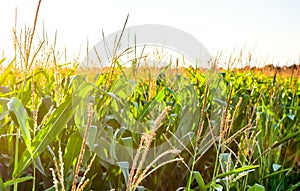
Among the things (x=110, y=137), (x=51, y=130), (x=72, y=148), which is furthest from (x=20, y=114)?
(x=110, y=137)

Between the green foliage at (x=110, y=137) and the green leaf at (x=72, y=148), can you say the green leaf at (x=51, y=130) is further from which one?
the green leaf at (x=72, y=148)

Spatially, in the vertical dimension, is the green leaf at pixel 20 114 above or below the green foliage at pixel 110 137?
above

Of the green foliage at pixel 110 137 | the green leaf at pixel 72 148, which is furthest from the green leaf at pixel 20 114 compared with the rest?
the green leaf at pixel 72 148

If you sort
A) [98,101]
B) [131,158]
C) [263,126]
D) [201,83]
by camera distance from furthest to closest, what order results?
[201,83] < [263,126] < [131,158] < [98,101]

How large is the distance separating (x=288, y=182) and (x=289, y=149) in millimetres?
365

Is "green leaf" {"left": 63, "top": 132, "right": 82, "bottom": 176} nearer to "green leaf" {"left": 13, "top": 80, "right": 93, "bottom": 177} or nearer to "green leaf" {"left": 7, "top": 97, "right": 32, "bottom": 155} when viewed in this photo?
"green leaf" {"left": 13, "top": 80, "right": 93, "bottom": 177}

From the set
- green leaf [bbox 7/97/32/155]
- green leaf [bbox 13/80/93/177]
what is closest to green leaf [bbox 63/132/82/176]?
green leaf [bbox 13/80/93/177]

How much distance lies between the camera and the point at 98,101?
5.31 feet

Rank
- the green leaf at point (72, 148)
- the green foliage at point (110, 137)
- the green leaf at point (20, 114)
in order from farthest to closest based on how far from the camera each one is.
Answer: the green leaf at point (72, 148)
the green foliage at point (110, 137)
the green leaf at point (20, 114)

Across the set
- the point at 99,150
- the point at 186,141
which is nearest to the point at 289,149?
the point at 186,141

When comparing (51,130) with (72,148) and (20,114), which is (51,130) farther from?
(72,148)

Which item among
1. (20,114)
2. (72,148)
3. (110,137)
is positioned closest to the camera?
(20,114)

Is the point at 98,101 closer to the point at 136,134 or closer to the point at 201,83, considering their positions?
the point at 136,134

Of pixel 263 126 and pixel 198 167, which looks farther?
pixel 263 126
